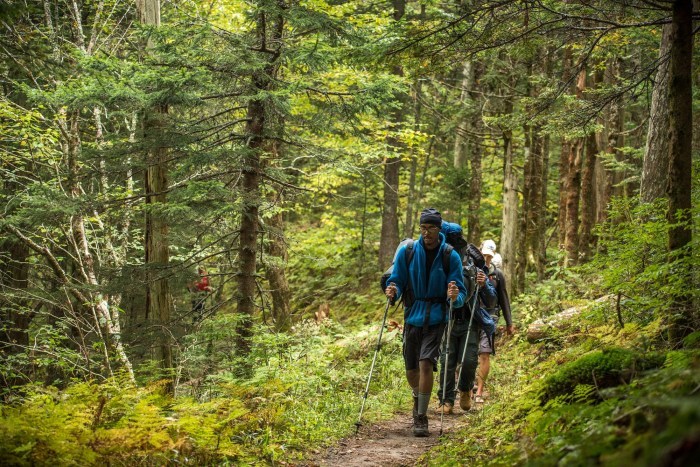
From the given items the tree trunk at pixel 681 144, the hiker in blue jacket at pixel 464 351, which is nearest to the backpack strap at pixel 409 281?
the hiker in blue jacket at pixel 464 351

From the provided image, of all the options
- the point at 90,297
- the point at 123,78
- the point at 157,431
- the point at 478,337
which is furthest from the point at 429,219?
the point at 90,297

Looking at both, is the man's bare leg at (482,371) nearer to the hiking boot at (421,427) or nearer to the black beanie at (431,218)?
the hiking boot at (421,427)

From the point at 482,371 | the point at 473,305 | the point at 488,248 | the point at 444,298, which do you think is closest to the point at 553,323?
the point at 482,371

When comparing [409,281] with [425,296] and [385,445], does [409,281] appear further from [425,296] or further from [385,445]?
[385,445]

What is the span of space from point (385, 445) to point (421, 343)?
4.21 feet

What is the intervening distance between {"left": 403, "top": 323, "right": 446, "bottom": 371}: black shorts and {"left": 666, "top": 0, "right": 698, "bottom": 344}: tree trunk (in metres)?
2.60

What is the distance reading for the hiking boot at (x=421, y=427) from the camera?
667cm

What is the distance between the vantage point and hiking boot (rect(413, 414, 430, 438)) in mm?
6668

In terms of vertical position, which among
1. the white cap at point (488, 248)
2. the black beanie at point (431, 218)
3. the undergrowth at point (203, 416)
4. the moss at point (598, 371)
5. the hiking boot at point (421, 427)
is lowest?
the hiking boot at point (421, 427)

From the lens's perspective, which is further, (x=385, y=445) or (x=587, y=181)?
(x=587, y=181)

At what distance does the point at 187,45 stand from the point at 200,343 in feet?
16.5

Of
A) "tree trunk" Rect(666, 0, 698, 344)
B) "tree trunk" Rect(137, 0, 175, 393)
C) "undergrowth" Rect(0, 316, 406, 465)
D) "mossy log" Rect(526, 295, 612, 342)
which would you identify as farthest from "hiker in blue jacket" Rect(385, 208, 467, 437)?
"tree trunk" Rect(137, 0, 175, 393)

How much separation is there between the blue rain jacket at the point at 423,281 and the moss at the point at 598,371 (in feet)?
7.18

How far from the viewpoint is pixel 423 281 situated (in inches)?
267
